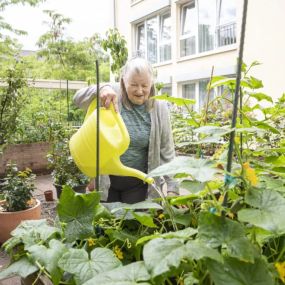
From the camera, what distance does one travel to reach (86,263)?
0.64 metres

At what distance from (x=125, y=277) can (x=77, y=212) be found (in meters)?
0.26

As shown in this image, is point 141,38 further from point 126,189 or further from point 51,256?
point 51,256

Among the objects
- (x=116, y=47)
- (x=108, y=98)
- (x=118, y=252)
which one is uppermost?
(x=116, y=47)

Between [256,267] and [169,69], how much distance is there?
8.83 m

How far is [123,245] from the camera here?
780 mm

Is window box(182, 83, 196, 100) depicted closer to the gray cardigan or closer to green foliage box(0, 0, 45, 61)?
green foliage box(0, 0, 45, 61)

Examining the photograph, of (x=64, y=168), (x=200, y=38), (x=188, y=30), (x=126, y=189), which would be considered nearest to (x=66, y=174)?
(x=64, y=168)

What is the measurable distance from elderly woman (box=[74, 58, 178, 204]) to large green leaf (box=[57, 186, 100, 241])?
0.81 m

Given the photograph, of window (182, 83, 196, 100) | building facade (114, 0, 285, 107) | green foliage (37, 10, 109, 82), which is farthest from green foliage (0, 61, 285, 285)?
green foliage (37, 10, 109, 82)

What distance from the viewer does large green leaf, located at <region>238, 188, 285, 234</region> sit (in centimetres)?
50

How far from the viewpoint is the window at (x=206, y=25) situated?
7.43 m

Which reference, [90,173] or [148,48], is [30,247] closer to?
[90,173]

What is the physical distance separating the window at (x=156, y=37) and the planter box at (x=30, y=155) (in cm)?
478

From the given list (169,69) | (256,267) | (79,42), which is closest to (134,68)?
(256,267)
